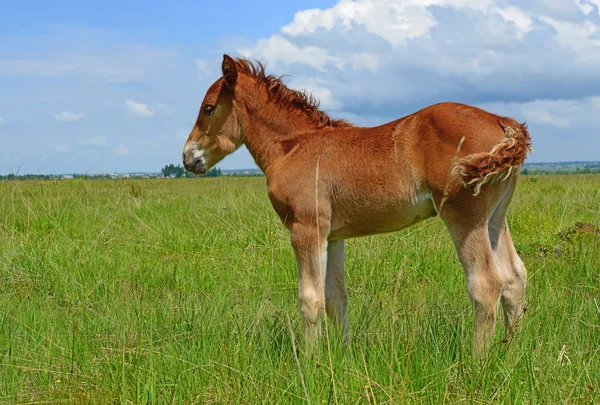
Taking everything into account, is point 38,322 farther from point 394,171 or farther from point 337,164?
point 394,171

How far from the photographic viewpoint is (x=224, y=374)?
11.9 ft

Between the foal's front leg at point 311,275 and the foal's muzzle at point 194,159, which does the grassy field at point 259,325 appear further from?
the foal's muzzle at point 194,159

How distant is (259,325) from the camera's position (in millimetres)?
4637

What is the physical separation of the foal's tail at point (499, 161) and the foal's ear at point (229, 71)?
7.33ft

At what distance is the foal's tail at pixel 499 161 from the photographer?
150 inches

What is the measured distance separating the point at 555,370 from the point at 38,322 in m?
3.80

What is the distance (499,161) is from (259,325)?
206 centimetres

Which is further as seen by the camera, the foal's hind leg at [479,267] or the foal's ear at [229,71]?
the foal's ear at [229,71]

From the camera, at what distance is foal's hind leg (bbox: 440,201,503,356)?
412 cm

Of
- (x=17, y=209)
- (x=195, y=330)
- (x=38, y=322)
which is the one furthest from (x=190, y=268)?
(x=17, y=209)

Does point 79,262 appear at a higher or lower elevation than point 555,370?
higher

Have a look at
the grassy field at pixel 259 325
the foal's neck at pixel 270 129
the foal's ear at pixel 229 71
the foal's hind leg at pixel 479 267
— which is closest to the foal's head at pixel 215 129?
the foal's ear at pixel 229 71

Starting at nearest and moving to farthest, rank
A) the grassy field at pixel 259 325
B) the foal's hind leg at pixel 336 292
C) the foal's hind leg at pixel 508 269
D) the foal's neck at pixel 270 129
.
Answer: the grassy field at pixel 259 325
the foal's hind leg at pixel 508 269
the foal's hind leg at pixel 336 292
the foal's neck at pixel 270 129

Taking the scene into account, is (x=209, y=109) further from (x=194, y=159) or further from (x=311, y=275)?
(x=311, y=275)
